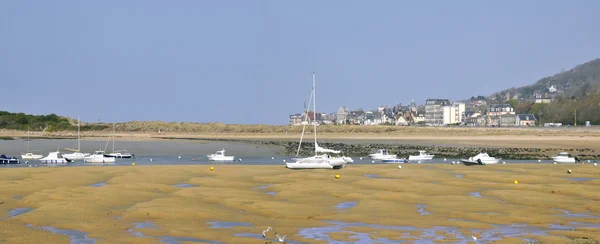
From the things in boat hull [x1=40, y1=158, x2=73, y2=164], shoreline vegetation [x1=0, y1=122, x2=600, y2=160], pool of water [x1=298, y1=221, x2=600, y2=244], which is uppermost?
shoreline vegetation [x1=0, y1=122, x2=600, y2=160]

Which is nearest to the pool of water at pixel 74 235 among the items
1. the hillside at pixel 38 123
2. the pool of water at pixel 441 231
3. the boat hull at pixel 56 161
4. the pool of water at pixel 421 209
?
the pool of water at pixel 441 231

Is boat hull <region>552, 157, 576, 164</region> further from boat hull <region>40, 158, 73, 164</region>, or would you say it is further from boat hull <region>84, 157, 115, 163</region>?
boat hull <region>40, 158, 73, 164</region>

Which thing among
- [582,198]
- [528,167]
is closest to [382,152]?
[528,167]

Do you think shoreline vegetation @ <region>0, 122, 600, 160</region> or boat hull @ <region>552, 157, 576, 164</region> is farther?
shoreline vegetation @ <region>0, 122, 600, 160</region>

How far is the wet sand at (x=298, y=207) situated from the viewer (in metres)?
21.0

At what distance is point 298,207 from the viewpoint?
1045 inches

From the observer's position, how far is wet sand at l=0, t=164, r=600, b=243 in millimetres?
20969

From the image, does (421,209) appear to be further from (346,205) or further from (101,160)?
(101,160)

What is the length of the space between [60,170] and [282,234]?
27452 millimetres

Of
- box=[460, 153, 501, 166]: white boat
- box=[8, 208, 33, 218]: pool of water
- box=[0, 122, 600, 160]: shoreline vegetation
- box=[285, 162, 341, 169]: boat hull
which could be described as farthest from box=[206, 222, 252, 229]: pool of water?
box=[0, 122, 600, 160]: shoreline vegetation

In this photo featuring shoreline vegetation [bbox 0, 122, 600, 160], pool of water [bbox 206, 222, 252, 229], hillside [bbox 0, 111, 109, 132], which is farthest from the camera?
hillside [bbox 0, 111, 109, 132]

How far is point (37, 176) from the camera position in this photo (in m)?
39.5

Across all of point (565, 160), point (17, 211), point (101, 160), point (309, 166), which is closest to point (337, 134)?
point (565, 160)

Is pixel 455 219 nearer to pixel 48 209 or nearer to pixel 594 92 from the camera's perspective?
pixel 48 209
